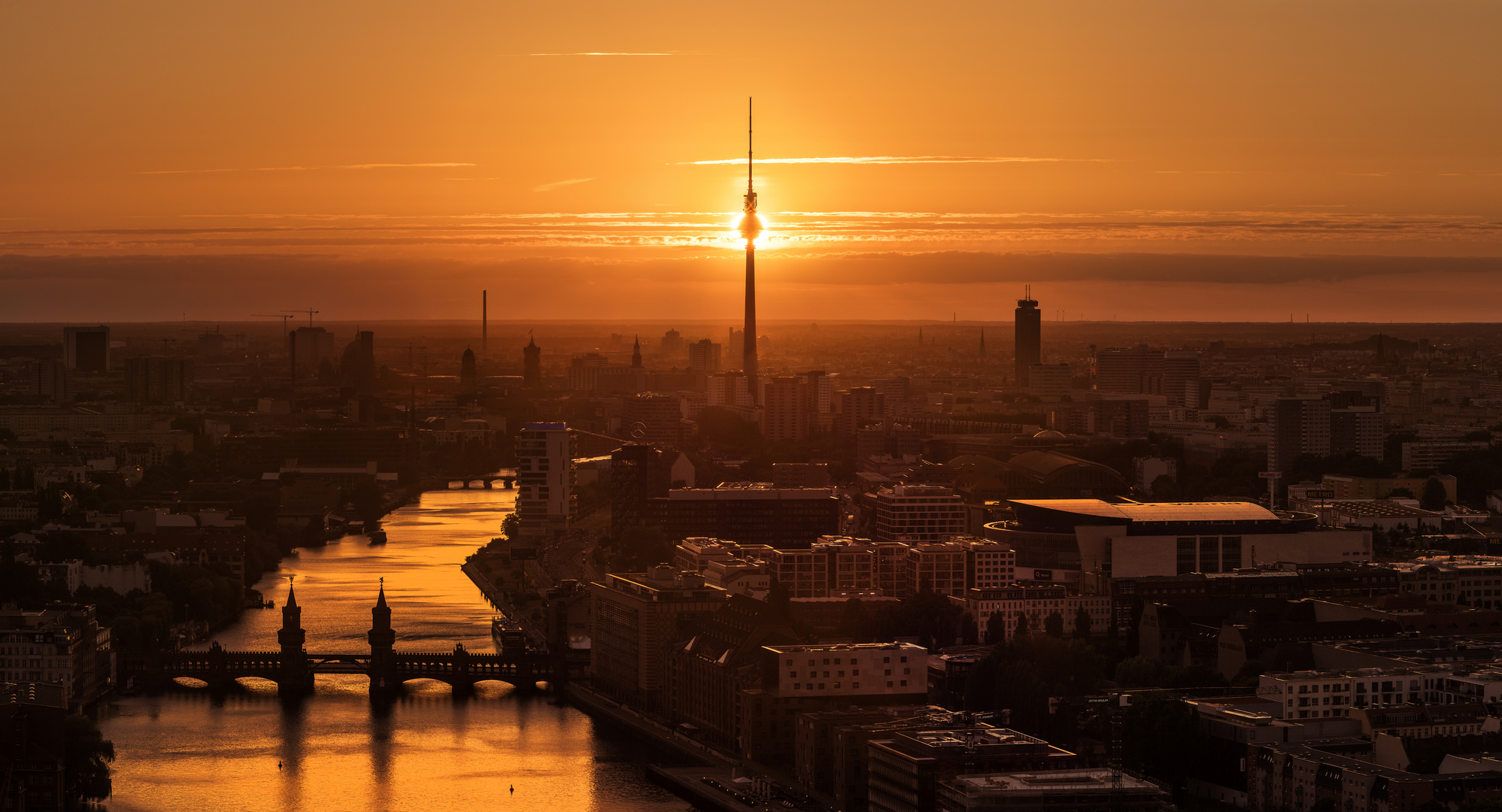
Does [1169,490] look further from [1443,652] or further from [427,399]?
[427,399]

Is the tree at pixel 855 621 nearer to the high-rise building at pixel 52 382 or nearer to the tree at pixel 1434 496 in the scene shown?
the tree at pixel 1434 496

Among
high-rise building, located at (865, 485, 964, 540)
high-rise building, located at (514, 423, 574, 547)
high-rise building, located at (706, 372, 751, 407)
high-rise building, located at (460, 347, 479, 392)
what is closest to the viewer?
high-rise building, located at (865, 485, 964, 540)

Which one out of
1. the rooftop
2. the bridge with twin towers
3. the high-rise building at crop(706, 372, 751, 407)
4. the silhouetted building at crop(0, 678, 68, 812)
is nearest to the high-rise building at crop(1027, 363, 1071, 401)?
the high-rise building at crop(706, 372, 751, 407)

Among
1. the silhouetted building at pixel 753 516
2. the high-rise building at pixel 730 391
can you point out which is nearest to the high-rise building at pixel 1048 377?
the high-rise building at pixel 730 391

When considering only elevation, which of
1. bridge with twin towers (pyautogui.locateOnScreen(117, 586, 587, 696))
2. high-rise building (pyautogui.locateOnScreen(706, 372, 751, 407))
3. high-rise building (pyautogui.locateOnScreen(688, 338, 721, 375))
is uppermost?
high-rise building (pyautogui.locateOnScreen(688, 338, 721, 375))

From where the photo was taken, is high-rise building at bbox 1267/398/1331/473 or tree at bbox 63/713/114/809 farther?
high-rise building at bbox 1267/398/1331/473

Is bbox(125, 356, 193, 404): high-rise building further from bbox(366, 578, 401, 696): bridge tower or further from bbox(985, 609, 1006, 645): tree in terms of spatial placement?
bbox(985, 609, 1006, 645): tree
